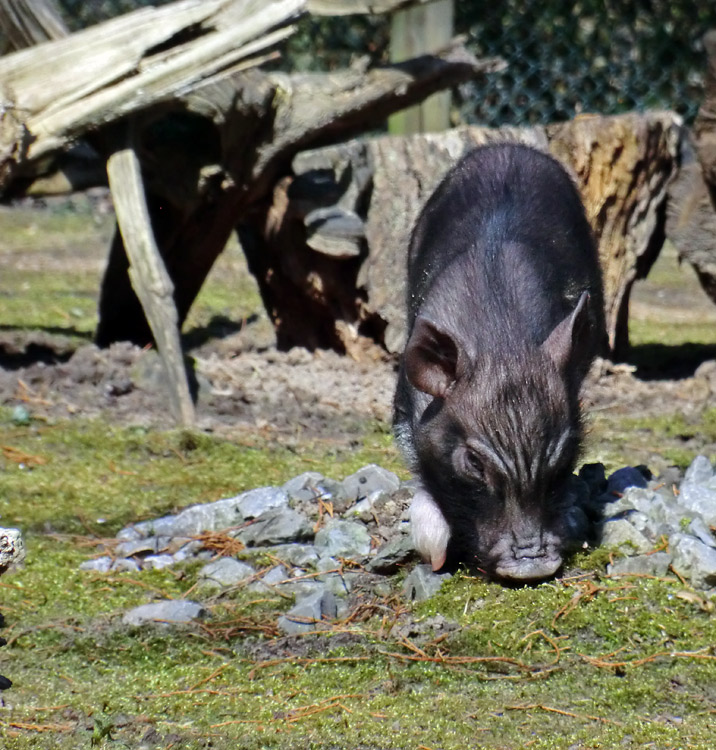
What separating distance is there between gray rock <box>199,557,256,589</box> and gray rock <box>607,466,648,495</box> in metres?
1.77

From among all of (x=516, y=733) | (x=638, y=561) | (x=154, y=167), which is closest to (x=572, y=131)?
(x=154, y=167)

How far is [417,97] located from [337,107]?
0.78m

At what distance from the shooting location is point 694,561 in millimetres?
4664

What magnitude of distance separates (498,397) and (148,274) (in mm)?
3557

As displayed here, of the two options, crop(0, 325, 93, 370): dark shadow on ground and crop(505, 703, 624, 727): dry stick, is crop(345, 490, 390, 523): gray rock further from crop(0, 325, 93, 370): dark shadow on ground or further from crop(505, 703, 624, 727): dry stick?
crop(0, 325, 93, 370): dark shadow on ground

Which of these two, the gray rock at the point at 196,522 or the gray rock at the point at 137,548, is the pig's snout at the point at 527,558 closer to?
the gray rock at the point at 196,522

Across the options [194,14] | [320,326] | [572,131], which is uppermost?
[194,14]

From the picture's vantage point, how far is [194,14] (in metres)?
7.44

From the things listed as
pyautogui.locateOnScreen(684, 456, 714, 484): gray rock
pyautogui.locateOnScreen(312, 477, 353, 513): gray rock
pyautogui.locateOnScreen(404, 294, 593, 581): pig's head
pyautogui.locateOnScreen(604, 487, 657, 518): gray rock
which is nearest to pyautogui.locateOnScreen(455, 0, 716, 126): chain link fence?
pyautogui.locateOnScreen(684, 456, 714, 484): gray rock

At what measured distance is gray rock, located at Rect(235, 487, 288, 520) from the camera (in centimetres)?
561

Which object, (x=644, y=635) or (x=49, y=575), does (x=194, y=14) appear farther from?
(x=644, y=635)

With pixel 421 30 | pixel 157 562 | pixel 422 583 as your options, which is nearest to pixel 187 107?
pixel 157 562

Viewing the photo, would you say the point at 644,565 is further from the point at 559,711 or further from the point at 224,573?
the point at 224,573

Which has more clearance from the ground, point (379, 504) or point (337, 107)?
point (337, 107)
